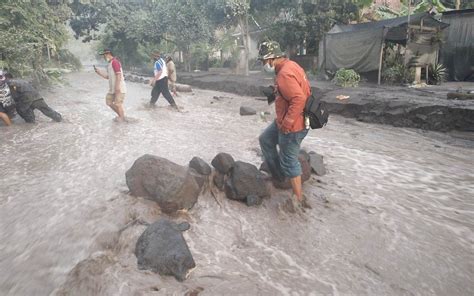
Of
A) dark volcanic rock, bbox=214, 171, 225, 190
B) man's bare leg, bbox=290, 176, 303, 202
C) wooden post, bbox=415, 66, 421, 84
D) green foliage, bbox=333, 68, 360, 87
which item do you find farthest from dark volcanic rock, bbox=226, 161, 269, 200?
wooden post, bbox=415, 66, 421, 84

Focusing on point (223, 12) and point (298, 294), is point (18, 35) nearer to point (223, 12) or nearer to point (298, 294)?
point (298, 294)

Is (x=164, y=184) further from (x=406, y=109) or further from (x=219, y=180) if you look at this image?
(x=406, y=109)

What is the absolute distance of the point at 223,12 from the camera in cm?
2256

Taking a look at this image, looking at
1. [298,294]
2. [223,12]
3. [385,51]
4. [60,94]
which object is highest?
[223,12]

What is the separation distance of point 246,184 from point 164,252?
1636mm

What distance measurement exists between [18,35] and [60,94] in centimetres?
530

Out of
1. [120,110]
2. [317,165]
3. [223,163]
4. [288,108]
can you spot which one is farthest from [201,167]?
[120,110]

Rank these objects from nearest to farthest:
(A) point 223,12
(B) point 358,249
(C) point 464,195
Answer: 1. (B) point 358,249
2. (C) point 464,195
3. (A) point 223,12

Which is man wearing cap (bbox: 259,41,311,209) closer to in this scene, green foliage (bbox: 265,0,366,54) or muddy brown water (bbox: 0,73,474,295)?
muddy brown water (bbox: 0,73,474,295)

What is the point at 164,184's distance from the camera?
3.98 m

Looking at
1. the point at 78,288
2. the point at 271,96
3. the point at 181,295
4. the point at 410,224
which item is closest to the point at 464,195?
the point at 410,224

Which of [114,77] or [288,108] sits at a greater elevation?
[114,77]

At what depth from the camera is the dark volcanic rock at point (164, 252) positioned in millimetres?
2900

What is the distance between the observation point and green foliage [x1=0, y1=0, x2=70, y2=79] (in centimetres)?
1024
